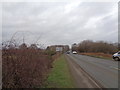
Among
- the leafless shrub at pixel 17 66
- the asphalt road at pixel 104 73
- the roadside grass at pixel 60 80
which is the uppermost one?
the leafless shrub at pixel 17 66

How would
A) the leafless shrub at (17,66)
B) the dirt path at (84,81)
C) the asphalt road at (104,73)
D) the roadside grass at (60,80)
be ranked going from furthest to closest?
the asphalt road at (104,73)
the dirt path at (84,81)
the roadside grass at (60,80)
the leafless shrub at (17,66)

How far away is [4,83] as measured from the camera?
430 cm

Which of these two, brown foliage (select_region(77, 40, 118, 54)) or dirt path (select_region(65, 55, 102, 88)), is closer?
dirt path (select_region(65, 55, 102, 88))

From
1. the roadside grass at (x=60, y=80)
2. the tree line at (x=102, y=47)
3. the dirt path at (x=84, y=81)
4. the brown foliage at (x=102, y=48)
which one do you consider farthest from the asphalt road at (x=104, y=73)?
the brown foliage at (x=102, y=48)

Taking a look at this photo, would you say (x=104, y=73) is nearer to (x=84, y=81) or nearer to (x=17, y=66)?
(x=84, y=81)

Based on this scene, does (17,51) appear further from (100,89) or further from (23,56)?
(100,89)

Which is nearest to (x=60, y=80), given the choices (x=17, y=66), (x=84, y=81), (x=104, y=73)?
(x=84, y=81)

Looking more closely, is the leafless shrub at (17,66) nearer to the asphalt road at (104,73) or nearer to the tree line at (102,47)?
the asphalt road at (104,73)

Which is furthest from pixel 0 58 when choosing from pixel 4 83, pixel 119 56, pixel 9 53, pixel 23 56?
pixel 119 56

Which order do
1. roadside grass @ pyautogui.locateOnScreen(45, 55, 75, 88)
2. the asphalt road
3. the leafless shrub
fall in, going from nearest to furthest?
the leafless shrub
roadside grass @ pyautogui.locateOnScreen(45, 55, 75, 88)
the asphalt road

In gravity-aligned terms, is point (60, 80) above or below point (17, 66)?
below

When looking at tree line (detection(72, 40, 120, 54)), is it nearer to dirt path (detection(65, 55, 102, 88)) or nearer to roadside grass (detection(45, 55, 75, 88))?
dirt path (detection(65, 55, 102, 88))

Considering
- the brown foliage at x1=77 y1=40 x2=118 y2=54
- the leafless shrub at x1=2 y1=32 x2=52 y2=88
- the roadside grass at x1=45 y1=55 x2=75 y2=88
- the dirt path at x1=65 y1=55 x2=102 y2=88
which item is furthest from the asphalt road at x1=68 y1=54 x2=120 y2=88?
the brown foliage at x1=77 y1=40 x2=118 y2=54

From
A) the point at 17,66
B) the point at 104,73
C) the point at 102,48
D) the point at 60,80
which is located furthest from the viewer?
the point at 102,48
